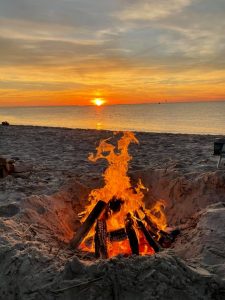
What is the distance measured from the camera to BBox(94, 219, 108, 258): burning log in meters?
5.14

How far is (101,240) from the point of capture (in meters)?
5.30

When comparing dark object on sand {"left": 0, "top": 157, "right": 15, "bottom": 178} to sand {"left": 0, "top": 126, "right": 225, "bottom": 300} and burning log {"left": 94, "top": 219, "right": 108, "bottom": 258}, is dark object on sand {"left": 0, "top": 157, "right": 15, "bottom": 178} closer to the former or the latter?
sand {"left": 0, "top": 126, "right": 225, "bottom": 300}

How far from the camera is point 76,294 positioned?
12.2ft

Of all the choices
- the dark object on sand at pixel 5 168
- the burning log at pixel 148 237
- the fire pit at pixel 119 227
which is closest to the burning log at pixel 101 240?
the fire pit at pixel 119 227

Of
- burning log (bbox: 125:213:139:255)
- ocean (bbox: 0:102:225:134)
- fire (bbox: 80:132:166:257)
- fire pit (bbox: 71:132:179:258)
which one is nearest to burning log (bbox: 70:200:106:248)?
fire pit (bbox: 71:132:179:258)

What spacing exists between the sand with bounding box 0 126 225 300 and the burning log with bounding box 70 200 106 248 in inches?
7.6

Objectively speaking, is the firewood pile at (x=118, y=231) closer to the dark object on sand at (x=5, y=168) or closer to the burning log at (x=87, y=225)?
the burning log at (x=87, y=225)

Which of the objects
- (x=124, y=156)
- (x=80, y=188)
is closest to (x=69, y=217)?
(x=80, y=188)

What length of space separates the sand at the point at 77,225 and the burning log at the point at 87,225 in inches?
7.6

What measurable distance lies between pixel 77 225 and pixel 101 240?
2137mm

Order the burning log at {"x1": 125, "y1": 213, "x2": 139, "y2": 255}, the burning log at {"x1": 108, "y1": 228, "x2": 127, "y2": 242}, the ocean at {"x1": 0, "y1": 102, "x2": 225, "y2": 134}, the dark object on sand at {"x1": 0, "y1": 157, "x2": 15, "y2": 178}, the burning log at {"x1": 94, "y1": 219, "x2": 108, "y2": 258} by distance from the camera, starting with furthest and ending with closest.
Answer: the ocean at {"x1": 0, "y1": 102, "x2": 225, "y2": 134} < the dark object on sand at {"x1": 0, "y1": 157, "x2": 15, "y2": 178} < the burning log at {"x1": 108, "y1": 228, "x2": 127, "y2": 242} < the burning log at {"x1": 125, "y1": 213, "x2": 139, "y2": 255} < the burning log at {"x1": 94, "y1": 219, "x2": 108, "y2": 258}

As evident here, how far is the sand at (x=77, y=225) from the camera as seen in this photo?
3754 millimetres

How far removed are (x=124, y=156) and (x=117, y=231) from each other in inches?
66.6

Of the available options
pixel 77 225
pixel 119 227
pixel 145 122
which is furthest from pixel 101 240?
pixel 145 122
